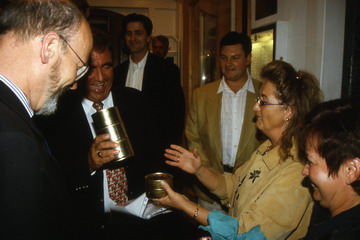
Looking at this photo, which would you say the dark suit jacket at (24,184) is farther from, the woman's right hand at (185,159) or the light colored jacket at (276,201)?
the woman's right hand at (185,159)

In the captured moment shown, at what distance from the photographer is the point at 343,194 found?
3.79ft

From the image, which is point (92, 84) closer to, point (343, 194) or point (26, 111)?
point (26, 111)

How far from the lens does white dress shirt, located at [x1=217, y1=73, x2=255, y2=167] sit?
2742mm

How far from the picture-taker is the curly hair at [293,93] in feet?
5.33

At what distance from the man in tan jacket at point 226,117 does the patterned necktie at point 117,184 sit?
3.30ft

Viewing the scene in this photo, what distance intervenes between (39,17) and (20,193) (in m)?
0.58

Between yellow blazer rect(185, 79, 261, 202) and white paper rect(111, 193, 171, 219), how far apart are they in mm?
1086

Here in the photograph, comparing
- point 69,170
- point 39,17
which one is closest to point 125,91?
point 69,170

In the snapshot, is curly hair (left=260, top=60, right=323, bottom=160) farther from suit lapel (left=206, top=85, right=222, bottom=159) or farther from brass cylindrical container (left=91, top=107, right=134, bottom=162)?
suit lapel (left=206, top=85, right=222, bottom=159)

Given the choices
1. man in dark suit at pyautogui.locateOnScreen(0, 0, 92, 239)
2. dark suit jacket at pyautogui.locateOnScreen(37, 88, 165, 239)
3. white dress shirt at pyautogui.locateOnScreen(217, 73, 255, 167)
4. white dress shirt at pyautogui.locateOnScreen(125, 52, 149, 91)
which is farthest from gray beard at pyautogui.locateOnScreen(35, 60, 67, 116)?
white dress shirt at pyautogui.locateOnScreen(125, 52, 149, 91)

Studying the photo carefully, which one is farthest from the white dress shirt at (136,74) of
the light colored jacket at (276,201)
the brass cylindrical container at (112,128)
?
the light colored jacket at (276,201)

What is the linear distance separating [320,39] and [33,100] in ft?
6.13

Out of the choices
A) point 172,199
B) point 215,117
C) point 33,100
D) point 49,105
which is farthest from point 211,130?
point 33,100

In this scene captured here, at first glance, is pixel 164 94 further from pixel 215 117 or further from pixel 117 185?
pixel 117 185
